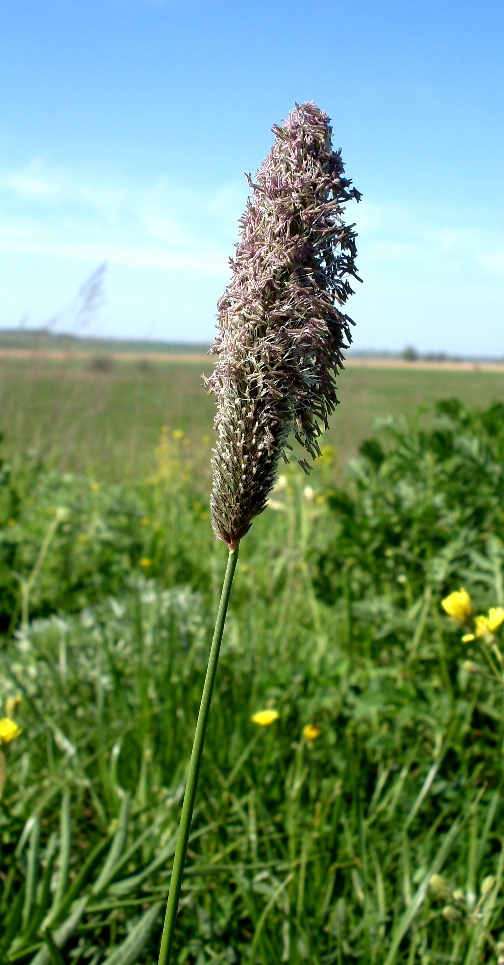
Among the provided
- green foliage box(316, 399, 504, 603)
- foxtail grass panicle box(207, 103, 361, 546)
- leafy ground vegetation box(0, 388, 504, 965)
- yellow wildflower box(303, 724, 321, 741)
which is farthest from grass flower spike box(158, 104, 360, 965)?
green foliage box(316, 399, 504, 603)

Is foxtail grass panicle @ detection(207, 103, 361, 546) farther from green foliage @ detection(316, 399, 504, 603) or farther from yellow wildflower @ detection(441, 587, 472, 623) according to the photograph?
green foliage @ detection(316, 399, 504, 603)

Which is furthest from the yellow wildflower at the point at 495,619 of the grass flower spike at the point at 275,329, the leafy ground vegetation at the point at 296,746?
the grass flower spike at the point at 275,329

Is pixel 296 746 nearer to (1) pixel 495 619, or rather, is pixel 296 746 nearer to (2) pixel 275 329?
(1) pixel 495 619

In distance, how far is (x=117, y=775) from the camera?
7.90 ft

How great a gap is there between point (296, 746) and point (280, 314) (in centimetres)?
192

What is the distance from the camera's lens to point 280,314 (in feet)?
3.27

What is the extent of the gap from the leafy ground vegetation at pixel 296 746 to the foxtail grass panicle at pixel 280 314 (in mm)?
786

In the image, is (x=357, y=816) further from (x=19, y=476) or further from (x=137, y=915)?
(x=19, y=476)

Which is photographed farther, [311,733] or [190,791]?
[311,733]

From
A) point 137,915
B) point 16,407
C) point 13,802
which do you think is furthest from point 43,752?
point 16,407

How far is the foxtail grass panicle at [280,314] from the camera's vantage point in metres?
1.00

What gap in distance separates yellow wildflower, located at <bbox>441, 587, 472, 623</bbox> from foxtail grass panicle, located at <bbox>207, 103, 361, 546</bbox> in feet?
2.65

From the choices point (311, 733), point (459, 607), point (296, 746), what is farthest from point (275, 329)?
point (296, 746)

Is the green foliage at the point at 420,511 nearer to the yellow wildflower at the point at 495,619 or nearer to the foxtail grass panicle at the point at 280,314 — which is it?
the yellow wildflower at the point at 495,619
